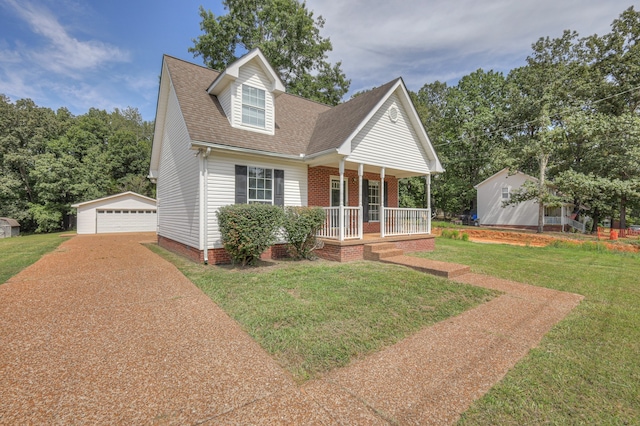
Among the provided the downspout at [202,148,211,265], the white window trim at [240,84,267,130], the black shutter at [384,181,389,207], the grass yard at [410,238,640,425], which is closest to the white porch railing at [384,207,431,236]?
the black shutter at [384,181,389,207]

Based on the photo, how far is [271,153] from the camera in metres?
9.08

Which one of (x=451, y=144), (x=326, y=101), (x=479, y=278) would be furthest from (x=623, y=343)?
(x=451, y=144)

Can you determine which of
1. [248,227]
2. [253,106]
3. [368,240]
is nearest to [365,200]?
[368,240]

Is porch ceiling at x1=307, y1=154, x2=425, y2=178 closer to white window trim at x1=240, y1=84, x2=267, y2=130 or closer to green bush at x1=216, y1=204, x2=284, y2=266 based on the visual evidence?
white window trim at x1=240, y1=84, x2=267, y2=130

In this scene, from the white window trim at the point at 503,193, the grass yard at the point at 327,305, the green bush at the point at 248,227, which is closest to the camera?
the grass yard at the point at 327,305

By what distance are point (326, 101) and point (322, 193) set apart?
17.3 meters

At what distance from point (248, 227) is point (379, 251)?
4.29 m

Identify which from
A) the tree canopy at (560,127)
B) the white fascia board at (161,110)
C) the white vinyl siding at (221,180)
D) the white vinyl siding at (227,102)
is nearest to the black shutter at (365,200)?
the white vinyl siding at (221,180)

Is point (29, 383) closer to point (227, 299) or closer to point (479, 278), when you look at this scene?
point (227, 299)

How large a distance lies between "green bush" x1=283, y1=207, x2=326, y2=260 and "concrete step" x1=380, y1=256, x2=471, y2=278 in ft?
7.70

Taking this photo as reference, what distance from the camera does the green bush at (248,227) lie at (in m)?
7.12

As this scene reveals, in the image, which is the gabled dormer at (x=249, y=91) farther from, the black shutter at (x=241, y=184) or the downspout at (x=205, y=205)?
the downspout at (x=205, y=205)

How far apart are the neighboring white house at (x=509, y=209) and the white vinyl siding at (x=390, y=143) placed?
1706cm

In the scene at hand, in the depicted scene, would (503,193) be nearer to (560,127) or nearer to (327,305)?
(560,127)
